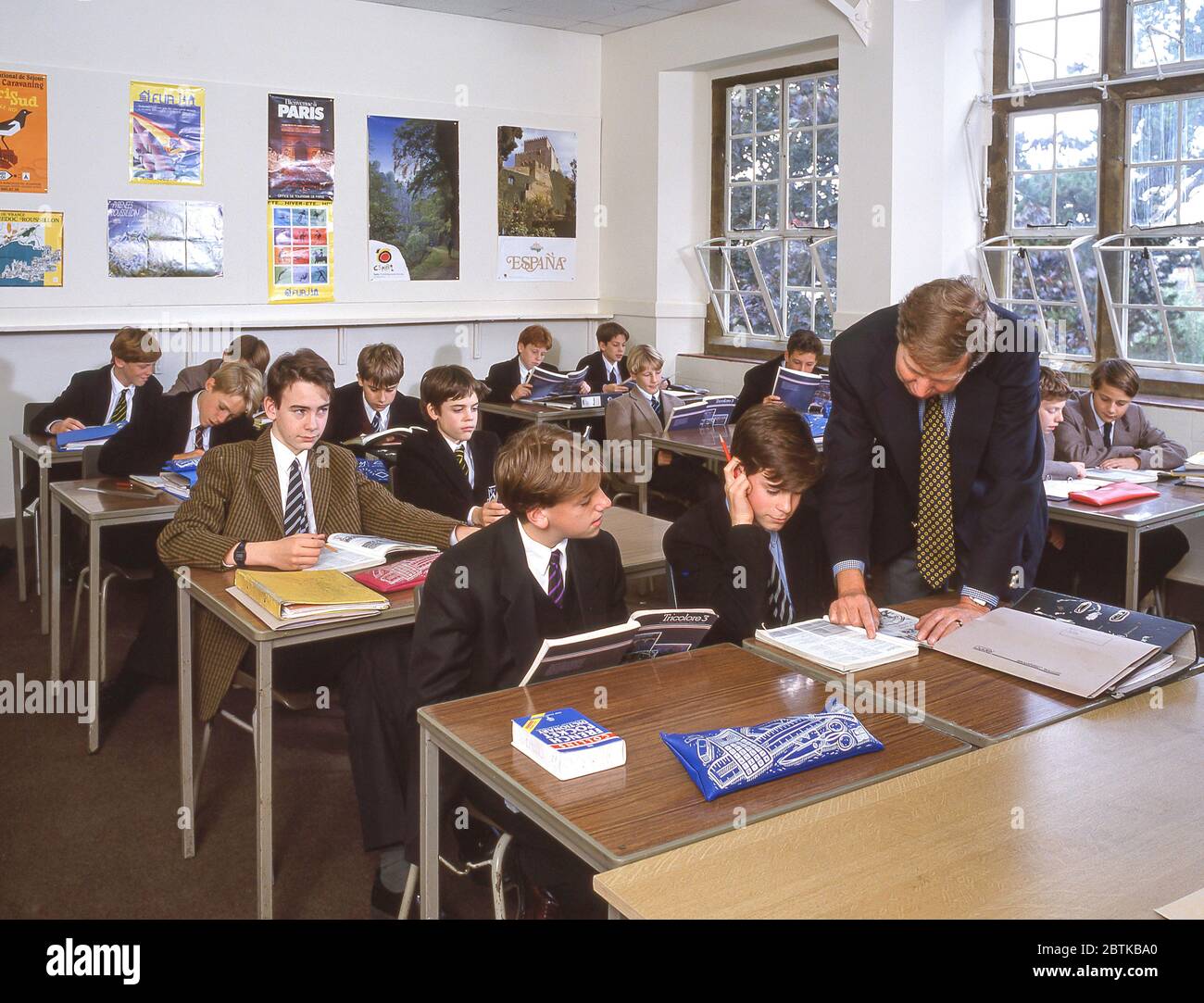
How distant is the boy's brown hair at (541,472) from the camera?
7.95 feet

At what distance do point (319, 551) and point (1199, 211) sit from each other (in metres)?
4.79

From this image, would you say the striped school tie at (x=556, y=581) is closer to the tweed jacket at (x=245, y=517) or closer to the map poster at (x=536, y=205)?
the tweed jacket at (x=245, y=517)

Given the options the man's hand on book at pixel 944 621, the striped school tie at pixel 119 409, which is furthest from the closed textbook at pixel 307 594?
the striped school tie at pixel 119 409

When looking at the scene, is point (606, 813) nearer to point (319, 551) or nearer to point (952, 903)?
point (952, 903)

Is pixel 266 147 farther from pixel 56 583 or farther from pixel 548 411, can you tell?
pixel 56 583

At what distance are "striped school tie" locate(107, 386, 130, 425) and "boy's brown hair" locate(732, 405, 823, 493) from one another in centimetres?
382

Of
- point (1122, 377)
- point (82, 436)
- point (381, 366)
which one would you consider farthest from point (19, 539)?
point (1122, 377)

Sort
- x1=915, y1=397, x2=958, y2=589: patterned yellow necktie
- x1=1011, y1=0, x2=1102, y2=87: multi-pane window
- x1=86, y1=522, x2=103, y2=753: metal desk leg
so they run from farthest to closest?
x1=1011, y1=0, x2=1102, y2=87: multi-pane window → x1=86, y1=522, x2=103, y2=753: metal desk leg → x1=915, y1=397, x2=958, y2=589: patterned yellow necktie

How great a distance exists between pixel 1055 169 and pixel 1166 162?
0.63 meters

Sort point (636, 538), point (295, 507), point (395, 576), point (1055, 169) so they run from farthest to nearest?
1. point (1055, 169)
2. point (636, 538)
3. point (295, 507)
4. point (395, 576)

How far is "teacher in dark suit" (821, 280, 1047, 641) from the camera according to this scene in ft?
8.48

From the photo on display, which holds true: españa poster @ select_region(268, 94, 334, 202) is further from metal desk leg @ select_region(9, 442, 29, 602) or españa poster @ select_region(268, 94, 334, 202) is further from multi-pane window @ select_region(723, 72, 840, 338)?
multi-pane window @ select_region(723, 72, 840, 338)

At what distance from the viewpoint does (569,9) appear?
25.5 feet

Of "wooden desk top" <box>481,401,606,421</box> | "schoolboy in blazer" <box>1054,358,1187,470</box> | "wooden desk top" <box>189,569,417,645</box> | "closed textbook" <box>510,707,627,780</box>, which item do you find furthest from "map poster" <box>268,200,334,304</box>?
"closed textbook" <box>510,707,627,780</box>
